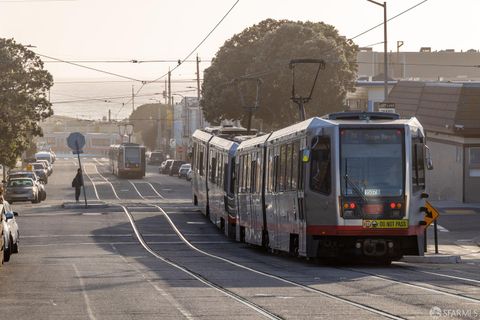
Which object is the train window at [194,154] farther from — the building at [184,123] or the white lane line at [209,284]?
the building at [184,123]

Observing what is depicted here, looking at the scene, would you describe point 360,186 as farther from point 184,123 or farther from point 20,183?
point 184,123

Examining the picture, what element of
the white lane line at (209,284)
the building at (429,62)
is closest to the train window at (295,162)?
the white lane line at (209,284)

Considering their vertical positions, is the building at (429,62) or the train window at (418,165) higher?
the building at (429,62)

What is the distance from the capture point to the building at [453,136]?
180 feet

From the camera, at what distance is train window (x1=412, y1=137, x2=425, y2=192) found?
2542 centimetres

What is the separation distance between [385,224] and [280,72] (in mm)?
58545

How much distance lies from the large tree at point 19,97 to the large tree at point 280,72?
1333 cm

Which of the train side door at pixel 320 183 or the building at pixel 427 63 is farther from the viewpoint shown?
the building at pixel 427 63

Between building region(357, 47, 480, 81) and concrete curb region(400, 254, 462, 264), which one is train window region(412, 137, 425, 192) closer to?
concrete curb region(400, 254, 462, 264)

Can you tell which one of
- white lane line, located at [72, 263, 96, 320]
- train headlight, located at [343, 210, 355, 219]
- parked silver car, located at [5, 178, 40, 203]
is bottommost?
white lane line, located at [72, 263, 96, 320]

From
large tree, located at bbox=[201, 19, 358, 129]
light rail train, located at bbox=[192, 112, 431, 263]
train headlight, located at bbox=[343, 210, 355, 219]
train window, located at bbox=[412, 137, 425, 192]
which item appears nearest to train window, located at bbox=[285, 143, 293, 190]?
light rail train, located at bbox=[192, 112, 431, 263]

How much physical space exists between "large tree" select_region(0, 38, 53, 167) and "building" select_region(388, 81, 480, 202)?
76.4ft

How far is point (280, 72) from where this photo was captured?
83.1 metres

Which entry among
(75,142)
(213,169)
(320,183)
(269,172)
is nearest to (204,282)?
(320,183)
